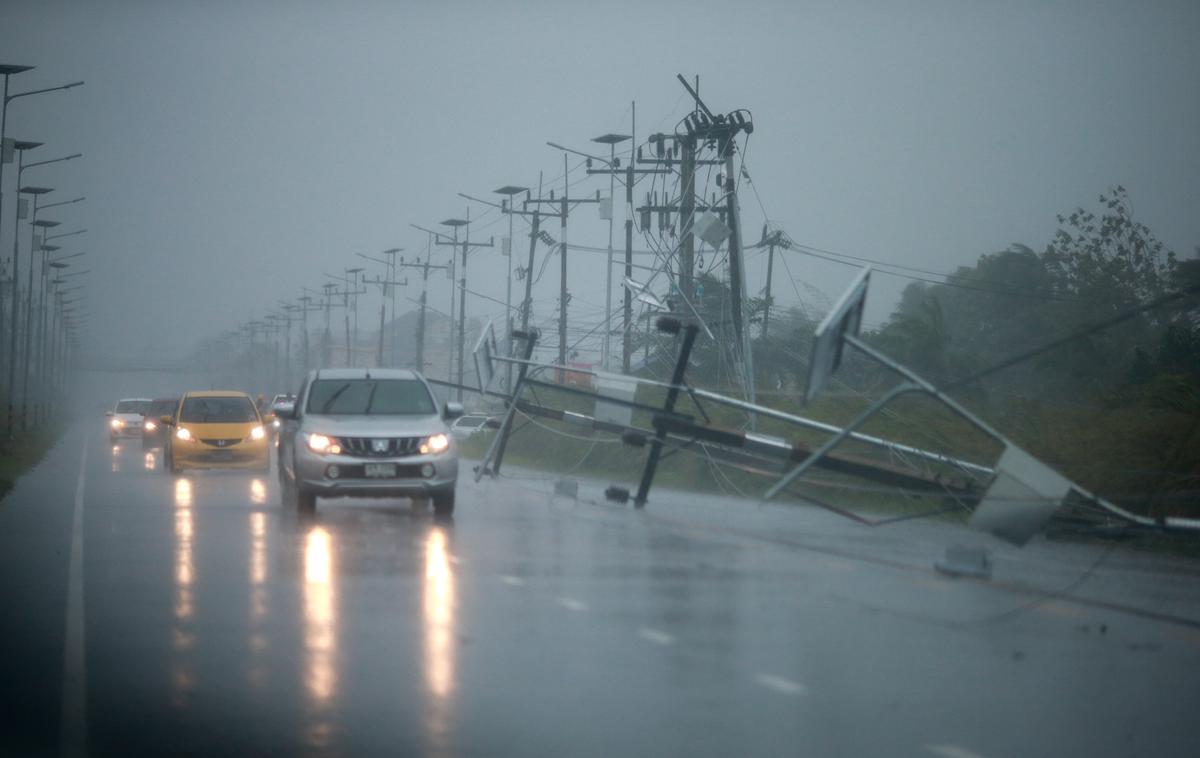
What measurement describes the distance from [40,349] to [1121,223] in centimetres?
6688

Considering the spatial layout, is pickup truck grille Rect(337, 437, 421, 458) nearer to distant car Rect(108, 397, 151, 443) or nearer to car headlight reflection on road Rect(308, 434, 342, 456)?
car headlight reflection on road Rect(308, 434, 342, 456)

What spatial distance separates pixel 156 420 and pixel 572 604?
38.7 m

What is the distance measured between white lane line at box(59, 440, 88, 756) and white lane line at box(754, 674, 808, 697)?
3.63 m

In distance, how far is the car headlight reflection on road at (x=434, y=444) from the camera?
18.8 m

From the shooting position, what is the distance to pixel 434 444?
62.1 ft

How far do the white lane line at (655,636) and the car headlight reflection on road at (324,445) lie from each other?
9.42 meters

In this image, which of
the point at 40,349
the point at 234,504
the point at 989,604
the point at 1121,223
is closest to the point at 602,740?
the point at 989,604

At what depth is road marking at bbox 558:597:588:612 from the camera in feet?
35.7

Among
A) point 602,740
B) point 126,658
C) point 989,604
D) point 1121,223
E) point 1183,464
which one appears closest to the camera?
point 602,740

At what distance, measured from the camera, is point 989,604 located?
11406mm

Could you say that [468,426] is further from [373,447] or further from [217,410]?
[373,447]

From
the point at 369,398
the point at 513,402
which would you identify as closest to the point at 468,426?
the point at 513,402

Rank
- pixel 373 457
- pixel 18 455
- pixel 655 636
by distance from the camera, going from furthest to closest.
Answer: pixel 18 455
pixel 373 457
pixel 655 636

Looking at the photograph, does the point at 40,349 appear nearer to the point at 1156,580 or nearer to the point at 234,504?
the point at 234,504
